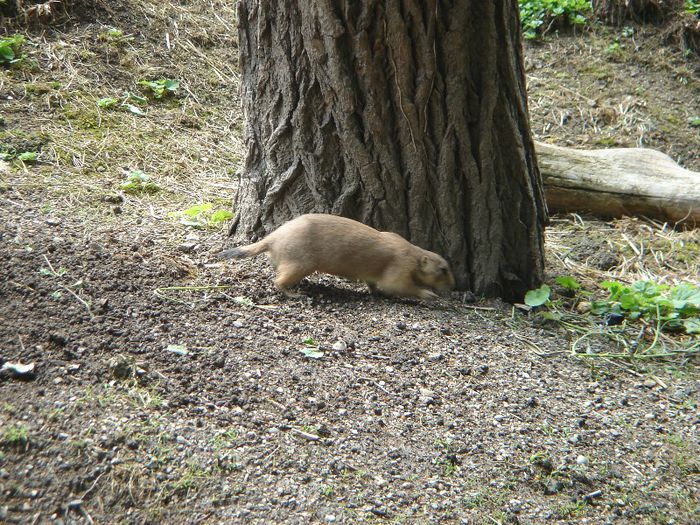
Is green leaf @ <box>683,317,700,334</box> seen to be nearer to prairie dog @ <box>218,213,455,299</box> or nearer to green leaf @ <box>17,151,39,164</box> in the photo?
prairie dog @ <box>218,213,455,299</box>

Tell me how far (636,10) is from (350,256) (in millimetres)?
7701

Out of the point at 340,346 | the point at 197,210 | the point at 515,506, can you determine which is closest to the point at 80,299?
the point at 340,346

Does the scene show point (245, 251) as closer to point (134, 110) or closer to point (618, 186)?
point (134, 110)

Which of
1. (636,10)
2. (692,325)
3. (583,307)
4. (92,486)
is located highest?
(636,10)

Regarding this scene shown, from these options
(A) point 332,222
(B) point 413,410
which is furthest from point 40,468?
(A) point 332,222

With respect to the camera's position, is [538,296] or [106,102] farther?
[106,102]

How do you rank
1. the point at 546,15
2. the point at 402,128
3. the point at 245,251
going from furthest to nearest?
the point at 546,15 → the point at 245,251 → the point at 402,128

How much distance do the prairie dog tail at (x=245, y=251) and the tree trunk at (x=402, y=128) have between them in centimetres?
38

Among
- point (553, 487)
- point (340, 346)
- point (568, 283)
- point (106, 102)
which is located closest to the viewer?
point (553, 487)

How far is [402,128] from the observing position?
4668mm

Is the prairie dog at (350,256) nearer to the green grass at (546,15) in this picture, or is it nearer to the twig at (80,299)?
the twig at (80,299)

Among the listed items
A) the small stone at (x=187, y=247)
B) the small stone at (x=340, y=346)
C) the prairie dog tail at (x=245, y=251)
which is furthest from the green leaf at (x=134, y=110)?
the small stone at (x=340, y=346)

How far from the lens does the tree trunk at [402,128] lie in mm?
4453

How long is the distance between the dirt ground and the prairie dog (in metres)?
0.15
